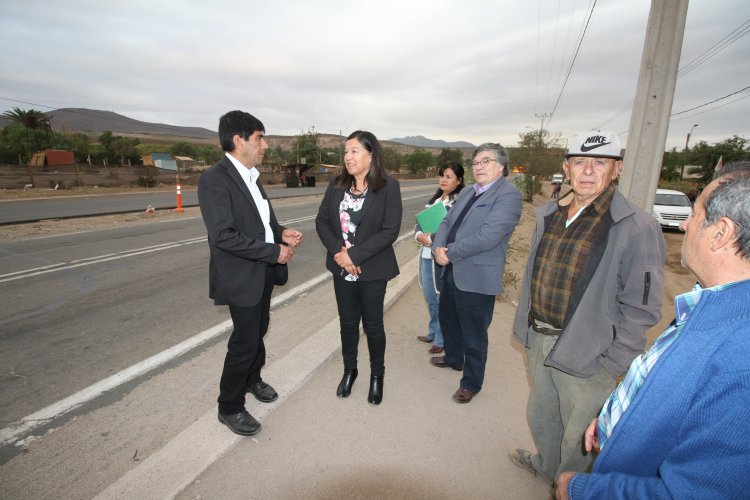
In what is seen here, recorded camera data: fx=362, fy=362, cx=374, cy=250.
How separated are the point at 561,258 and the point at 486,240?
0.77 meters

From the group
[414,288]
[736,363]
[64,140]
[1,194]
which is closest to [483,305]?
[736,363]

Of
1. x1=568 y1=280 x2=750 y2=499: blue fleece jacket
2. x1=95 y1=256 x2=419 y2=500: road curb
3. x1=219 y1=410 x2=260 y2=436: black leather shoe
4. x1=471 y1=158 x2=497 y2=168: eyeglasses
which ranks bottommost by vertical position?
x1=95 y1=256 x2=419 y2=500: road curb

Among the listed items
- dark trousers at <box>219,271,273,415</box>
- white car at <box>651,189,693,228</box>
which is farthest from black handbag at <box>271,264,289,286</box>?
white car at <box>651,189,693,228</box>

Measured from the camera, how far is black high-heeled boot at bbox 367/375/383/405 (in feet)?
9.34

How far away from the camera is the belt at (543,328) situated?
205 cm

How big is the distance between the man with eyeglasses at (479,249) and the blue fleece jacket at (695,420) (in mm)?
1840

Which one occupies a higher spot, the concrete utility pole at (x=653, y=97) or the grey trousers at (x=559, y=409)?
the concrete utility pole at (x=653, y=97)

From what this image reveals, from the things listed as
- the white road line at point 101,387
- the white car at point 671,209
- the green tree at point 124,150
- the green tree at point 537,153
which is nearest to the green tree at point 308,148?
the green tree at point 124,150

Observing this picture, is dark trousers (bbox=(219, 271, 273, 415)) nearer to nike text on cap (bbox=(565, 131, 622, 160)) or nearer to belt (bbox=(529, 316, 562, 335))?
belt (bbox=(529, 316, 562, 335))

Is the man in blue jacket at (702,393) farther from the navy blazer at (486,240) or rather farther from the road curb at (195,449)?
the road curb at (195,449)

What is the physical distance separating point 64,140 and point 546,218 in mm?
67676

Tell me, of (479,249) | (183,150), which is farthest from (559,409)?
(183,150)

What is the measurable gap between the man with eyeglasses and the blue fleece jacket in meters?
1.84

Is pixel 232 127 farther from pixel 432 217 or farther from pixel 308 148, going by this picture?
pixel 308 148
